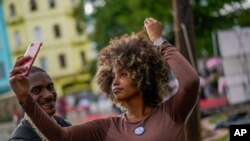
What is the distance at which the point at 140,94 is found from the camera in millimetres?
3285

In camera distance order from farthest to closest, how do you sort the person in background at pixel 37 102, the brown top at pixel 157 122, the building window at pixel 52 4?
the building window at pixel 52 4
the person in background at pixel 37 102
the brown top at pixel 157 122

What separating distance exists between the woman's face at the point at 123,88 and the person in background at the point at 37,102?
0.63 metres

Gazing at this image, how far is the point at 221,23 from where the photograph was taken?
78.4 feet

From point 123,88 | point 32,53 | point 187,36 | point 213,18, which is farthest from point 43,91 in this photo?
point 213,18

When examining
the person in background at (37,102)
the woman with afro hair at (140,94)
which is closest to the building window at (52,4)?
the person in background at (37,102)

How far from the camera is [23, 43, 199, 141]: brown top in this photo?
10.2 feet

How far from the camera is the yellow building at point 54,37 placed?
63.1m

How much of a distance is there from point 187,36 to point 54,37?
54452 millimetres

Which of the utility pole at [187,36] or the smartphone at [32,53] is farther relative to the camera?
the utility pole at [187,36]

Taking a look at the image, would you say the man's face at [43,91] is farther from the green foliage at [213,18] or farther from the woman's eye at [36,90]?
the green foliage at [213,18]

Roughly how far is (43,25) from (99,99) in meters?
20.4

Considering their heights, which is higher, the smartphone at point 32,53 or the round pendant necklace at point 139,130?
the smartphone at point 32,53

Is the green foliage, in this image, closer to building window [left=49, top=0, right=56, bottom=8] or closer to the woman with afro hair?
the woman with afro hair

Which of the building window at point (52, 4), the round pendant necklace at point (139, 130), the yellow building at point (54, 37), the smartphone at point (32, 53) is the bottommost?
the yellow building at point (54, 37)
